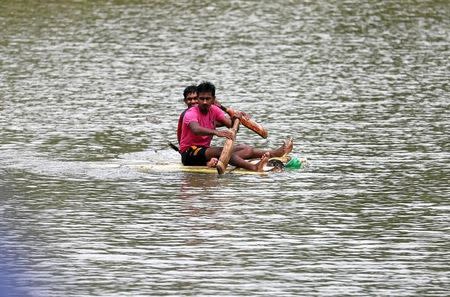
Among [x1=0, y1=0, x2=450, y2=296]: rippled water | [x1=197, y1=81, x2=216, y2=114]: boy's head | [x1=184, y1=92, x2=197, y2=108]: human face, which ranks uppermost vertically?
[x1=197, y1=81, x2=216, y2=114]: boy's head

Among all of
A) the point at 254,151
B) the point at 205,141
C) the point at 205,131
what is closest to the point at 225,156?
the point at 205,131

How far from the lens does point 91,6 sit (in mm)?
49188

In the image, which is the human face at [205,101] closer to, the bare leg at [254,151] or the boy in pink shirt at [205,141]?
the boy in pink shirt at [205,141]

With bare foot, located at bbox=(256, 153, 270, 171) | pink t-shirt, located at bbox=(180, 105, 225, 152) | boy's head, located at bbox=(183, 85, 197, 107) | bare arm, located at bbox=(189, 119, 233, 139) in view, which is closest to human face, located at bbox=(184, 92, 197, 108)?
boy's head, located at bbox=(183, 85, 197, 107)

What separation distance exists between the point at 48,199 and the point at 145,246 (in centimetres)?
340

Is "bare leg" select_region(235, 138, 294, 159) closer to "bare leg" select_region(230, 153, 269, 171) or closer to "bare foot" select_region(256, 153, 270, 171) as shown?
"bare leg" select_region(230, 153, 269, 171)

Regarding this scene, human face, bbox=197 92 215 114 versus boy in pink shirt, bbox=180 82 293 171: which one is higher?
human face, bbox=197 92 215 114

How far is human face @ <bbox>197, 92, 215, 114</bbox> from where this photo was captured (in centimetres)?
2128

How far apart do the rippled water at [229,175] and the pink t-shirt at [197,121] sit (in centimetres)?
78


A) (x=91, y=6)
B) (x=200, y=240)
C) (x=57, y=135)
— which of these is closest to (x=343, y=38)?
(x=91, y=6)

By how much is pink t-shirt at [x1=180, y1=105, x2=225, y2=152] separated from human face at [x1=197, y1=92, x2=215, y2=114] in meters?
0.07

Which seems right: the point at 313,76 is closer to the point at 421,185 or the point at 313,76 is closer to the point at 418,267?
the point at 421,185

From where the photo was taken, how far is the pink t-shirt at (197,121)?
70.5 ft

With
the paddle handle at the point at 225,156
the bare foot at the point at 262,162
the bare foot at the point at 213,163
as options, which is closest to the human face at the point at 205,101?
the paddle handle at the point at 225,156
